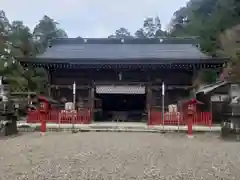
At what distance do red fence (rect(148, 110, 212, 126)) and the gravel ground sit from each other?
5.69m

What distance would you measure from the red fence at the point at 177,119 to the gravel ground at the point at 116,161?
569cm

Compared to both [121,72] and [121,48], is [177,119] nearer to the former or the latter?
[121,72]

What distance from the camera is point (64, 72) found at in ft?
68.9

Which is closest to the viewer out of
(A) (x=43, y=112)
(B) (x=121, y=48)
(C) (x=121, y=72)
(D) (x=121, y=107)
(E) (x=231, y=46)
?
(A) (x=43, y=112)

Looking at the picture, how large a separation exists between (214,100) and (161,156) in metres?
12.0

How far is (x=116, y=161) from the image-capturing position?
8242 mm

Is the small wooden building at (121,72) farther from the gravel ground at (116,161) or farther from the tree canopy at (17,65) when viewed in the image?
the gravel ground at (116,161)

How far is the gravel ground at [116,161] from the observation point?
264 inches

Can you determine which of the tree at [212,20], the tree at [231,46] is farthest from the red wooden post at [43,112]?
the tree at [212,20]

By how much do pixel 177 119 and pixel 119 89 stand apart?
178 inches

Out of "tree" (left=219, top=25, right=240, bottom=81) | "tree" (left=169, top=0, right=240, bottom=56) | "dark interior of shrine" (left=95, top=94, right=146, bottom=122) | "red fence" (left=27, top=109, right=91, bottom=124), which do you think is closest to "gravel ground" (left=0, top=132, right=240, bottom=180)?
"red fence" (left=27, top=109, right=91, bottom=124)

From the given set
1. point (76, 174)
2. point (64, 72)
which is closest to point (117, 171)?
point (76, 174)

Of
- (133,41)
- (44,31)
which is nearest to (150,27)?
(44,31)

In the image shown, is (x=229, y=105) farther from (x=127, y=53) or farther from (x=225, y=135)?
(x=127, y=53)
